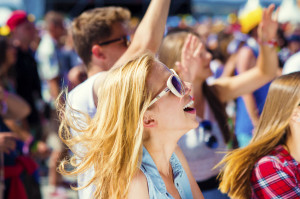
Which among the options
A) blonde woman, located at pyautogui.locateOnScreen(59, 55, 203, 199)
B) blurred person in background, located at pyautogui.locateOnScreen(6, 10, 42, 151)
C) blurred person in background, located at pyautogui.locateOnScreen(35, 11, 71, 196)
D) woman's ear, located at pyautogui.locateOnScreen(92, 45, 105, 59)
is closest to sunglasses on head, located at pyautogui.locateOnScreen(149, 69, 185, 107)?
blonde woman, located at pyautogui.locateOnScreen(59, 55, 203, 199)

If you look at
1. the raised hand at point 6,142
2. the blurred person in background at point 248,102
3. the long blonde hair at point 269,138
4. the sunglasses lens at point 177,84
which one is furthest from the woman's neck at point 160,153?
the blurred person in background at point 248,102

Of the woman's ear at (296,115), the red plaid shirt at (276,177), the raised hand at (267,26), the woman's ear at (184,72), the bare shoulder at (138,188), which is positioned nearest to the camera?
the bare shoulder at (138,188)

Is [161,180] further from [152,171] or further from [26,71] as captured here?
[26,71]

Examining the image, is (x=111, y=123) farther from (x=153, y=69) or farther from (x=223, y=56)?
(x=223, y=56)

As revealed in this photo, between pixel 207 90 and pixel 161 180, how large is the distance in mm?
1409

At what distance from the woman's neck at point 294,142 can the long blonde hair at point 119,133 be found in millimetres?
923

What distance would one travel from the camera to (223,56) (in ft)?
20.4

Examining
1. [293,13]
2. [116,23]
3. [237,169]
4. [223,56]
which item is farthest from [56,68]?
[293,13]

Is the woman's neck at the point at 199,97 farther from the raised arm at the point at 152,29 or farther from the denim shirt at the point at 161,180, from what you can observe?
the denim shirt at the point at 161,180

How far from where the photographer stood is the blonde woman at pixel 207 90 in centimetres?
260

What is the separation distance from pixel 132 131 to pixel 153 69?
279 millimetres

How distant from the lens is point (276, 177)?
206 cm

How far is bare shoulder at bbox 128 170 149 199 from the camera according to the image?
5.29 ft

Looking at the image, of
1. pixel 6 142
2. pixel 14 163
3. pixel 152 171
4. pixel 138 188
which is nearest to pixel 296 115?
pixel 152 171
